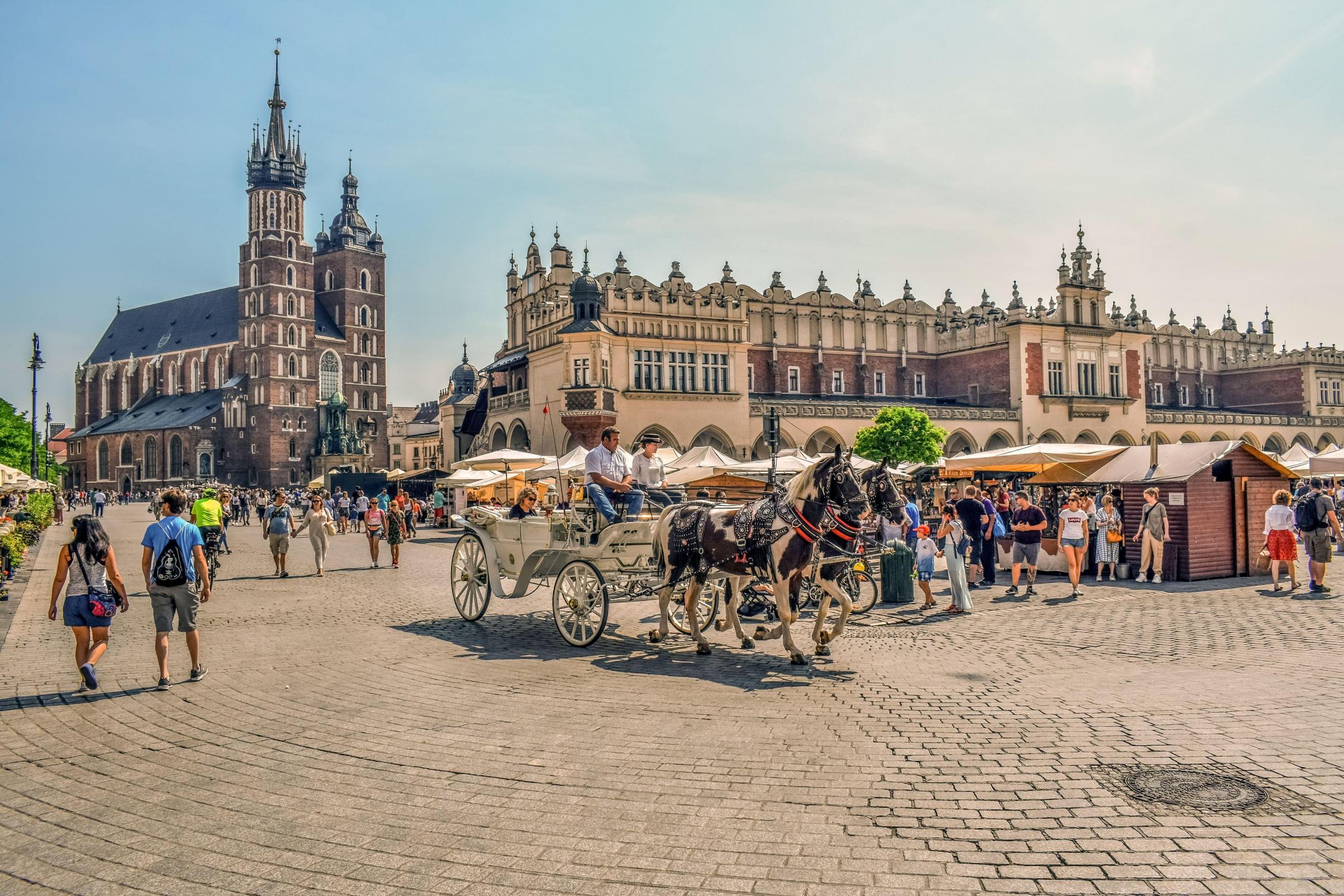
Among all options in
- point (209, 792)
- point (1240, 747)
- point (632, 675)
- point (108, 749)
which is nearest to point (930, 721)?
point (1240, 747)

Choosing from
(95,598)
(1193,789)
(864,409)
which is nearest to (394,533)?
(95,598)

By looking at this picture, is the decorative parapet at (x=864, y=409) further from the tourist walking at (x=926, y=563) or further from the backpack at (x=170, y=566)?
the backpack at (x=170, y=566)

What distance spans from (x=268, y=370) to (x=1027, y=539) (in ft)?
325

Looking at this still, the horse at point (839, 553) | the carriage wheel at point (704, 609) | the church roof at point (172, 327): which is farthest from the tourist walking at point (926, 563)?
the church roof at point (172, 327)

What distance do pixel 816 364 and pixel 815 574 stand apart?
46671 millimetres

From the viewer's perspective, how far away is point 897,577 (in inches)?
593

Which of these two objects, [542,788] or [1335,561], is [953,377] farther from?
[542,788]

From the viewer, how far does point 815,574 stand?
9.70 meters

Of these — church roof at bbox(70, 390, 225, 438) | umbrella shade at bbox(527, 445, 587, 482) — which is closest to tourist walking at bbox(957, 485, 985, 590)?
umbrella shade at bbox(527, 445, 587, 482)

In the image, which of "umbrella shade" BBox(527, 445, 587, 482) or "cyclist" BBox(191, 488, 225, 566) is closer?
"cyclist" BBox(191, 488, 225, 566)

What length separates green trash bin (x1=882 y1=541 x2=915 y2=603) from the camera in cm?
1498

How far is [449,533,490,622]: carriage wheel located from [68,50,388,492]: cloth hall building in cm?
9190

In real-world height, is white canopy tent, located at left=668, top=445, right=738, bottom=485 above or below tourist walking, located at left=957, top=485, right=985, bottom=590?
above

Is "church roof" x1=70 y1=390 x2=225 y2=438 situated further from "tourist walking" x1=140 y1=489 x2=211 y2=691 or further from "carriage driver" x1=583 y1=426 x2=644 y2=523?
"tourist walking" x1=140 y1=489 x2=211 y2=691
